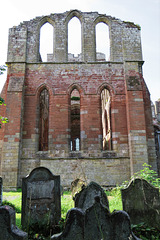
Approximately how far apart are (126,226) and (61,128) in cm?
903

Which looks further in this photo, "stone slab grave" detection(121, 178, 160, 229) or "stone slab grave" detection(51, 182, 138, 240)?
"stone slab grave" detection(121, 178, 160, 229)

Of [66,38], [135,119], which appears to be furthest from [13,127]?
[135,119]

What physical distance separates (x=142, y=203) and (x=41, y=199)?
2.14 metres

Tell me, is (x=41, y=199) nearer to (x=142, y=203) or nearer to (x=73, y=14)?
(x=142, y=203)

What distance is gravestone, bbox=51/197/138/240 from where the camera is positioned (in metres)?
2.70

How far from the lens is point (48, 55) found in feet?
80.0

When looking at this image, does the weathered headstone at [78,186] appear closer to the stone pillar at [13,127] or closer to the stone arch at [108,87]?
the stone pillar at [13,127]

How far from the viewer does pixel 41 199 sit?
185 inches

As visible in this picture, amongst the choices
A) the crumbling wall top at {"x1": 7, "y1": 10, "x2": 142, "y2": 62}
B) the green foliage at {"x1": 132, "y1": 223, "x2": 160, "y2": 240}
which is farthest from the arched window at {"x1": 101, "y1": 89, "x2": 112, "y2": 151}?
the green foliage at {"x1": 132, "y1": 223, "x2": 160, "y2": 240}

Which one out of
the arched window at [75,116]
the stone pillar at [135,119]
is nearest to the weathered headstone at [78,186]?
the stone pillar at [135,119]

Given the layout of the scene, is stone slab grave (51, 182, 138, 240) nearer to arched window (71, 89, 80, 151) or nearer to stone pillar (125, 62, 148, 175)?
stone pillar (125, 62, 148, 175)

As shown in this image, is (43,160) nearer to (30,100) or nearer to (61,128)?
(61,128)

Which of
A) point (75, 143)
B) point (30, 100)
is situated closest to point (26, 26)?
point (30, 100)

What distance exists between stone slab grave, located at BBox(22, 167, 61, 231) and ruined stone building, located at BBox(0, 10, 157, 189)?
224 inches
